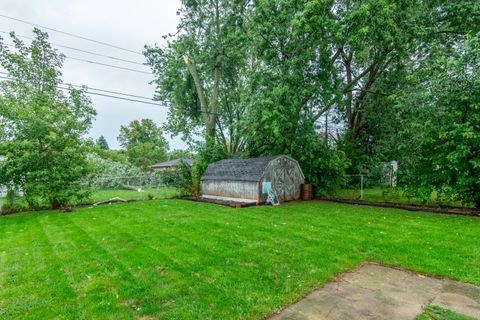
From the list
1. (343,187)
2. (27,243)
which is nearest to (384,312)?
(27,243)

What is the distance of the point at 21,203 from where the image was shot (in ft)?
32.5

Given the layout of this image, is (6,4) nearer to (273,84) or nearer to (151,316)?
(273,84)

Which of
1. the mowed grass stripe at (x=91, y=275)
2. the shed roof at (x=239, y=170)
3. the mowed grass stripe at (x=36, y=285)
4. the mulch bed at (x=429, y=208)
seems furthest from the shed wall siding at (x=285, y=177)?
the mowed grass stripe at (x=36, y=285)

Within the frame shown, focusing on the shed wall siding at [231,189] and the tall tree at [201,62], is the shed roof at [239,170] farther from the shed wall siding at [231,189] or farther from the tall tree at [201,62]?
the tall tree at [201,62]

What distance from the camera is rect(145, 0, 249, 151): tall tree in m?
15.6

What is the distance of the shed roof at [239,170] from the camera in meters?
11.2

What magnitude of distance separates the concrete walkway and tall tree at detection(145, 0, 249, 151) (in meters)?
10.4

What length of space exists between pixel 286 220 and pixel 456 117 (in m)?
6.91

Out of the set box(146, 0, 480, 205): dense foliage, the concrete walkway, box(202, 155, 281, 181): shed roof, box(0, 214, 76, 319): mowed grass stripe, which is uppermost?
box(146, 0, 480, 205): dense foliage

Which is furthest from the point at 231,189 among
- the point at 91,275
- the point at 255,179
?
the point at 91,275

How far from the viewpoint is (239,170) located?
12164 millimetres

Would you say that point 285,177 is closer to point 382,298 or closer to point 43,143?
point 382,298

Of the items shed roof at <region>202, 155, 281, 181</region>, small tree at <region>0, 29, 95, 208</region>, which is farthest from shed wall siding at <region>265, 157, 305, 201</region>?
small tree at <region>0, 29, 95, 208</region>

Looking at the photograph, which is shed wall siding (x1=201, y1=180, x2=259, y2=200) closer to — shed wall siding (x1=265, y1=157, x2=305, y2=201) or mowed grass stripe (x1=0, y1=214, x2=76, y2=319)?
shed wall siding (x1=265, y1=157, x2=305, y2=201)
